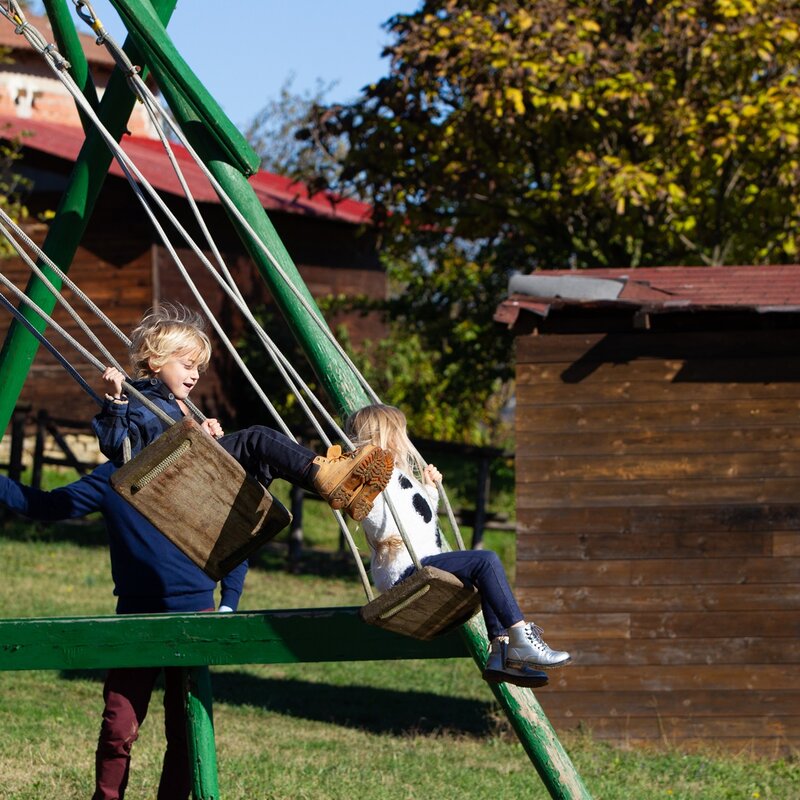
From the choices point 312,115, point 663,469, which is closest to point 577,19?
point 312,115

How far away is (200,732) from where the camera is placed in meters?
4.08

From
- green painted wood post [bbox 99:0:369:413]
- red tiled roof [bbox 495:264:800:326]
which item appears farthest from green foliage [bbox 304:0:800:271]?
green painted wood post [bbox 99:0:369:413]

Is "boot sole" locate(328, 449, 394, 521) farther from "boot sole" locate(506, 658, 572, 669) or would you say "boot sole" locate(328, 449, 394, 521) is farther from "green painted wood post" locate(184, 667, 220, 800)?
"green painted wood post" locate(184, 667, 220, 800)

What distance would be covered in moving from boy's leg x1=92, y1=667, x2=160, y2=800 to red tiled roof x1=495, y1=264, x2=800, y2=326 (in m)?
4.03

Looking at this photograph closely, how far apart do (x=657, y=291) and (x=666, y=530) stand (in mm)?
1500


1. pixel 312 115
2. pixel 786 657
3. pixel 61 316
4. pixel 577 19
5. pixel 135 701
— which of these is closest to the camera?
pixel 135 701

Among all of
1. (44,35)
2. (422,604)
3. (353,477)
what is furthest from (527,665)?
→ (44,35)

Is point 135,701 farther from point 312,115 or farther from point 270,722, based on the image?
point 312,115

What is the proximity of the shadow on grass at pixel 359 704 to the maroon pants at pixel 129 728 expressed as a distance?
12.4 feet

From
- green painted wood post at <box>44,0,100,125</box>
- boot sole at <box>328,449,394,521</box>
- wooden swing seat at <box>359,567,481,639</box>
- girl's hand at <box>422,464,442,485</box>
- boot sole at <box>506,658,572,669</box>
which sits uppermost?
green painted wood post at <box>44,0,100,125</box>

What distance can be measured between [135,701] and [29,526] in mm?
11146

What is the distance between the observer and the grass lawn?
19.8ft

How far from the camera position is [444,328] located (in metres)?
13.9

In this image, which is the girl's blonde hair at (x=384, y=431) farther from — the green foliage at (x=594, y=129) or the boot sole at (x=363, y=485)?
the green foliage at (x=594, y=129)
